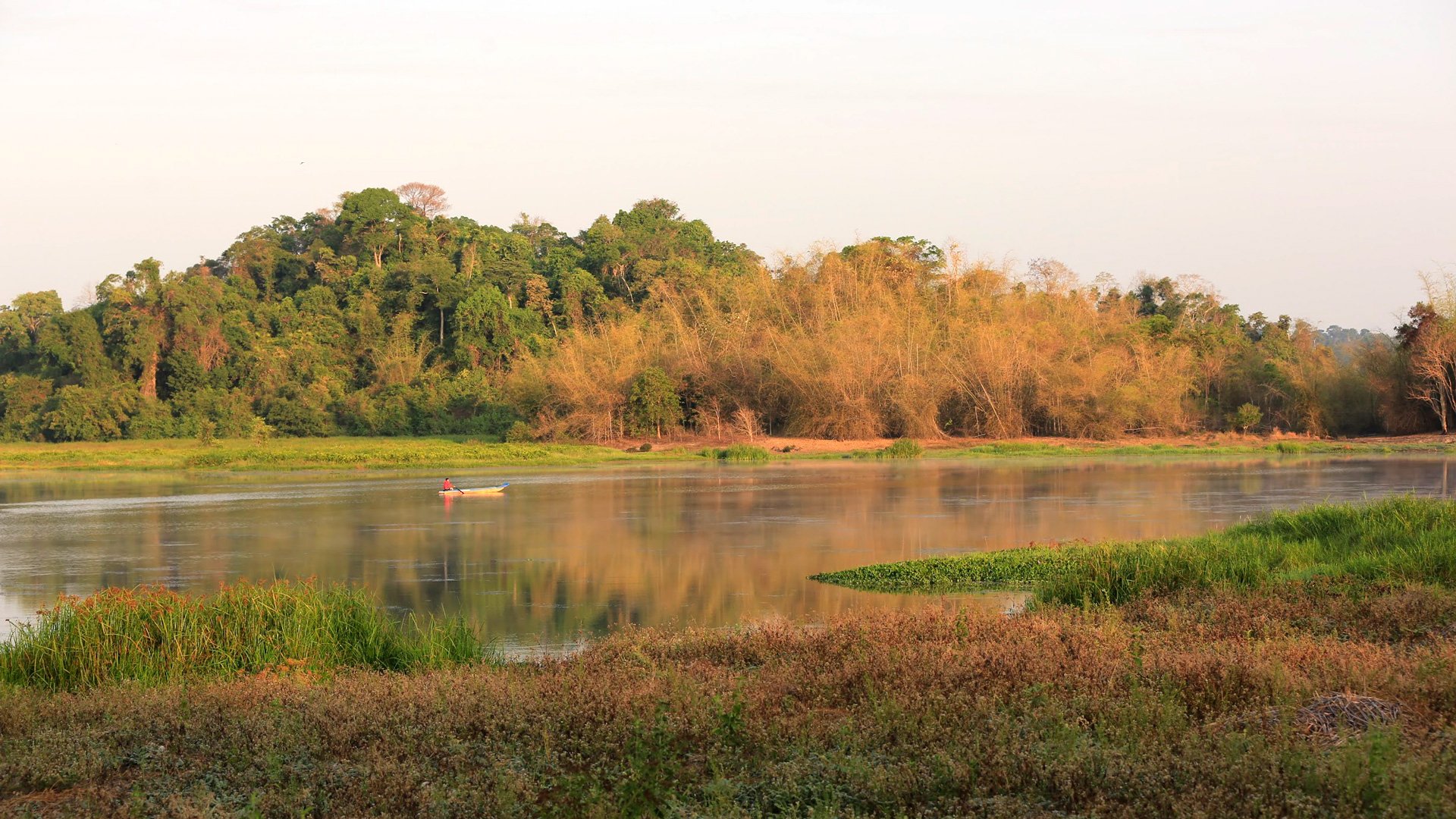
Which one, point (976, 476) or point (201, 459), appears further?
point (201, 459)

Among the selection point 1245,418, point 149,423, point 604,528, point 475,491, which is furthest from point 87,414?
point 1245,418

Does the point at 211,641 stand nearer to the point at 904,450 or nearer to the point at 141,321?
the point at 904,450

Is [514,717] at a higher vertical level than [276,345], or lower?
lower

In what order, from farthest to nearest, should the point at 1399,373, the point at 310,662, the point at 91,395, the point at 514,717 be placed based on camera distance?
the point at 91,395 → the point at 1399,373 → the point at 310,662 → the point at 514,717

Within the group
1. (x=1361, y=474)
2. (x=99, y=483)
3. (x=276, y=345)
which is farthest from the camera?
(x=276, y=345)

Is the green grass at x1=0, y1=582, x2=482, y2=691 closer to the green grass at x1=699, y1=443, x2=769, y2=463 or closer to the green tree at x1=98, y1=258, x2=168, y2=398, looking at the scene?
the green grass at x1=699, y1=443, x2=769, y2=463

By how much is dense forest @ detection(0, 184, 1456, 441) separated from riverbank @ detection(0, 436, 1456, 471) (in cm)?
158

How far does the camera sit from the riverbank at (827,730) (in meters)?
4.75

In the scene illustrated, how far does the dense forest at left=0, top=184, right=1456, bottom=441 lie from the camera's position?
48.0 meters

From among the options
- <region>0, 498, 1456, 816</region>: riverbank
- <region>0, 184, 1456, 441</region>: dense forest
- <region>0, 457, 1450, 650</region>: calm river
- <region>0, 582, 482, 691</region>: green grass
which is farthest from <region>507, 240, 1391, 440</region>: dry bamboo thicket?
<region>0, 498, 1456, 816</region>: riverbank

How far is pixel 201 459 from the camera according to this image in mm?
42250

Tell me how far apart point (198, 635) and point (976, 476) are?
88.2 feet

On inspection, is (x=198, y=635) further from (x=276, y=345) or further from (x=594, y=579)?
(x=276, y=345)

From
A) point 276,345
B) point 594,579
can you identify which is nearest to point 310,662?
point 594,579
